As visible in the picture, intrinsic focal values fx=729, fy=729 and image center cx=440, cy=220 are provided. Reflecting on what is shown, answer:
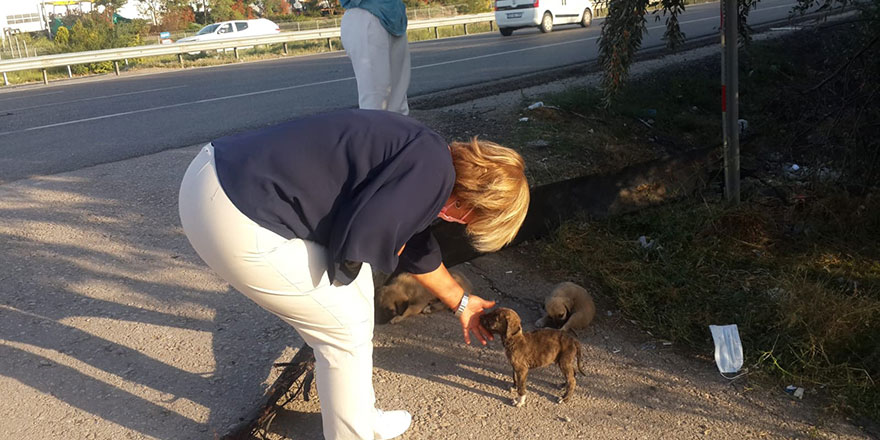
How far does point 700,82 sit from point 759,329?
638 centimetres

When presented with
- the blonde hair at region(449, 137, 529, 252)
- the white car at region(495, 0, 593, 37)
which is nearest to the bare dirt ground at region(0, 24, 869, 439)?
the blonde hair at region(449, 137, 529, 252)

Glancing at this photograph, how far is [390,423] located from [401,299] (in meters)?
1.15

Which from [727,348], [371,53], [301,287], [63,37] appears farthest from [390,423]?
[63,37]

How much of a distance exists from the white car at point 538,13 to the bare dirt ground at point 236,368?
1771cm

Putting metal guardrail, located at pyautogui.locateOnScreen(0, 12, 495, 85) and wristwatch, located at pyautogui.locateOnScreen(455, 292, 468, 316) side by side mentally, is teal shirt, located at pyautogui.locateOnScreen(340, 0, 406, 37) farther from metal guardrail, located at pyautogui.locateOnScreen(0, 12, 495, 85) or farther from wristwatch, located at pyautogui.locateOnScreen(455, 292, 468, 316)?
metal guardrail, located at pyautogui.locateOnScreen(0, 12, 495, 85)

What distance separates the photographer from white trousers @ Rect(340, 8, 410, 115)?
5.42 meters

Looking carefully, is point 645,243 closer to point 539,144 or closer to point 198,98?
point 539,144

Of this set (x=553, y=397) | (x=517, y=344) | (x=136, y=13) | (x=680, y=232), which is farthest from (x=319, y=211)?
(x=136, y=13)

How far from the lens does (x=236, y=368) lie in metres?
3.63

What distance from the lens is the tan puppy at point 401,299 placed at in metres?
4.10

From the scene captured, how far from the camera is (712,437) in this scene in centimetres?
308

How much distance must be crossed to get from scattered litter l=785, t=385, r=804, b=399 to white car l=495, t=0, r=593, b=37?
1929 cm

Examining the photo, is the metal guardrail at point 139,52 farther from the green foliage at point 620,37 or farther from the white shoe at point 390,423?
the white shoe at point 390,423

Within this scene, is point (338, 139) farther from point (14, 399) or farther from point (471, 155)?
point (14, 399)
